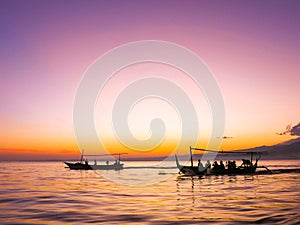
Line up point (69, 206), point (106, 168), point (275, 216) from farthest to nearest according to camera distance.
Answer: point (106, 168) < point (69, 206) < point (275, 216)

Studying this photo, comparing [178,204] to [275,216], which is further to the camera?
[178,204]

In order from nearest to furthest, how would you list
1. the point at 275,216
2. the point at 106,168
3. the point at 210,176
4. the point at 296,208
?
the point at 275,216 < the point at 296,208 < the point at 210,176 < the point at 106,168

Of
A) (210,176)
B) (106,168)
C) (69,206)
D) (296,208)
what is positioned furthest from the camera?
(106,168)

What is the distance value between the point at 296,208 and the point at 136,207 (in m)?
11.4

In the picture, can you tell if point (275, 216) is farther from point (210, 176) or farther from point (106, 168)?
point (106, 168)

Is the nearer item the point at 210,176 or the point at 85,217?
the point at 85,217

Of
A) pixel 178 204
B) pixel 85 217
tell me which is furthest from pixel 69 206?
pixel 178 204

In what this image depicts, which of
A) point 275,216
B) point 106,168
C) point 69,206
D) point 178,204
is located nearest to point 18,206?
point 69,206

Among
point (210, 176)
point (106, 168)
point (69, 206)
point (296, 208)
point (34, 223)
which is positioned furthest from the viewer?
point (106, 168)

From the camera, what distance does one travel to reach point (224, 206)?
81.3 ft

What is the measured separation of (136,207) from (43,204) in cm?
804

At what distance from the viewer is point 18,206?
85.3 feet

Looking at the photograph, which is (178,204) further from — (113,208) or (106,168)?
(106,168)

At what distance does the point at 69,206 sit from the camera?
25688 mm
